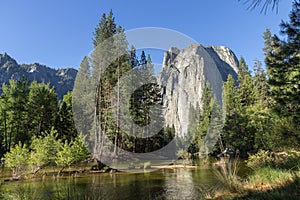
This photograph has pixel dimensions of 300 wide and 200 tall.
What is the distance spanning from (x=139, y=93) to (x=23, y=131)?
13996 millimetres

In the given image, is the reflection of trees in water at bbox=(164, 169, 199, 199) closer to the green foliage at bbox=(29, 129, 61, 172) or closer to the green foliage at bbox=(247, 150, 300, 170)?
the green foliage at bbox=(247, 150, 300, 170)

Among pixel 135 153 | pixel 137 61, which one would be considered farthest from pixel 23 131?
pixel 137 61

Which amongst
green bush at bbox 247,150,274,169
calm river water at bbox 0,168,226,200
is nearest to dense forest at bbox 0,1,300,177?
calm river water at bbox 0,168,226,200

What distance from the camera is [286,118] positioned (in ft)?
28.0

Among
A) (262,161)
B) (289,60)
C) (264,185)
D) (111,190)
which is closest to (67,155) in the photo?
(111,190)

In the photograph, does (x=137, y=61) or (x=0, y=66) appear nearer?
(x=137, y=61)

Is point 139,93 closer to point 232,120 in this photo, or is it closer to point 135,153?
point 135,153

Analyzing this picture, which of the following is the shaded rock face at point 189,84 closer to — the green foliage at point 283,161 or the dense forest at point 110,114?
the dense forest at point 110,114

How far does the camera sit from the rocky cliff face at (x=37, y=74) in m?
146

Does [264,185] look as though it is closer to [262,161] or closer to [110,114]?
[262,161]

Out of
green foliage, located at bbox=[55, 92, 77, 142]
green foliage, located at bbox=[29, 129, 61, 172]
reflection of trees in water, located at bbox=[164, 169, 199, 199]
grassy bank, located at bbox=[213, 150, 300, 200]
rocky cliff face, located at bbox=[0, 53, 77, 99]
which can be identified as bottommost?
reflection of trees in water, located at bbox=[164, 169, 199, 199]

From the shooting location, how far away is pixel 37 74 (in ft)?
534

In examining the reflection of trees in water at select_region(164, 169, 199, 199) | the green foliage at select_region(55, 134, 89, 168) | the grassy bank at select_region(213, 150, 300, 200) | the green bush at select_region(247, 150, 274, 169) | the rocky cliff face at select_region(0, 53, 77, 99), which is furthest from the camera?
the rocky cliff face at select_region(0, 53, 77, 99)

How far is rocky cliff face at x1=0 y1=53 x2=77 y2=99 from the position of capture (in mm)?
146250
